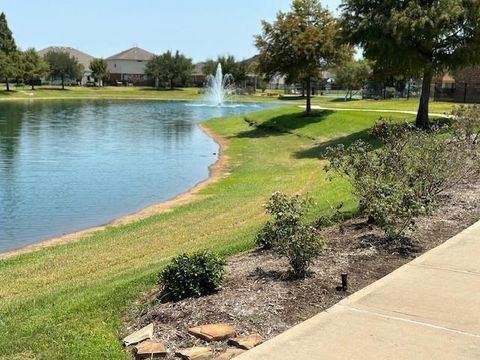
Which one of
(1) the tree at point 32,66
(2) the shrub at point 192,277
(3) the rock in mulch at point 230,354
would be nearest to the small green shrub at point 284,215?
(2) the shrub at point 192,277

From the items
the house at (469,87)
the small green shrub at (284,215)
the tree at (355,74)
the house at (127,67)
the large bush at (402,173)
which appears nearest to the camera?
the small green shrub at (284,215)

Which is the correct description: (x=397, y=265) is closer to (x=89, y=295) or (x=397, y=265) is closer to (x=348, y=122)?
(x=89, y=295)

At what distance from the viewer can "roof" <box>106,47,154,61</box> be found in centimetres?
15162

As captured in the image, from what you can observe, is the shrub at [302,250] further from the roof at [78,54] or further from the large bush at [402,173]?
the roof at [78,54]

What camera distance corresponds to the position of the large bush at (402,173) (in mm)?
7840

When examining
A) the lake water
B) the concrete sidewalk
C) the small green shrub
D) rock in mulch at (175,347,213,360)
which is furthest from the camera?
the lake water

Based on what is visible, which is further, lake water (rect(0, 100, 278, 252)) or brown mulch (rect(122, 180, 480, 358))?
lake water (rect(0, 100, 278, 252))

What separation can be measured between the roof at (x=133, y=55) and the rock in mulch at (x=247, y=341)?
15107 cm

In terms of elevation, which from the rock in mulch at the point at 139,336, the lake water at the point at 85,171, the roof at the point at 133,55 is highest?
the roof at the point at 133,55

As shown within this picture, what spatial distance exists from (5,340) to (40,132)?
37508 millimetres

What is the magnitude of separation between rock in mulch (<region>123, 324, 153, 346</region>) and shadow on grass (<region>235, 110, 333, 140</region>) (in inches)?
1241

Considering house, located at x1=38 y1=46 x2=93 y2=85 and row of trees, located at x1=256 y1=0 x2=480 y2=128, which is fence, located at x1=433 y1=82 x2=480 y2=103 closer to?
row of trees, located at x1=256 y1=0 x2=480 y2=128

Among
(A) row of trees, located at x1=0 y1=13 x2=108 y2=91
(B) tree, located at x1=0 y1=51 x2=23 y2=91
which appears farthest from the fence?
(A) row of trees, located at x1=0 y1=13 x2=108 y2=91

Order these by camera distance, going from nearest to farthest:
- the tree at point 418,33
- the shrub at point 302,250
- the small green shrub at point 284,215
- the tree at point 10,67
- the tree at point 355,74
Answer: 1. the shrub at point 302,250
2. the small green shrub at point 284,215
3. the tree at point 418,33
4. the tree at point 355,74
5. the tree at point 10,67
